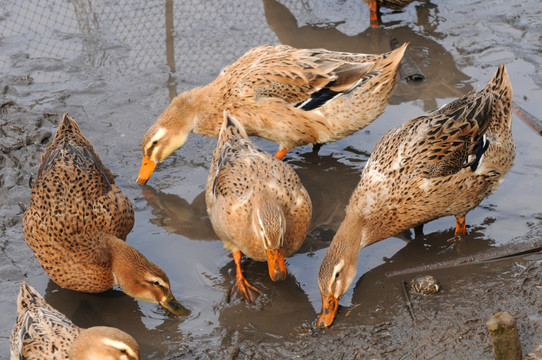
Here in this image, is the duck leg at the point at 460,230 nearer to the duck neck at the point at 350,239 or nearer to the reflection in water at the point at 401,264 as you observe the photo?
the reflection in water at the point at 401,264

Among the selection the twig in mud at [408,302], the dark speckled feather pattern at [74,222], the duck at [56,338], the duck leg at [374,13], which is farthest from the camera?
the duck leg at [374,13]

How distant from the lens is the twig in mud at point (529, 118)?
319 inches

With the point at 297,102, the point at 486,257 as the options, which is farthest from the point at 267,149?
the point at 486,257

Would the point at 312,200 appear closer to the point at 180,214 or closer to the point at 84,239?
the point at 180,214

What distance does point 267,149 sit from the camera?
8672 millimetres

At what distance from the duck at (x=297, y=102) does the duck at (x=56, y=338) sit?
2462 millimetres

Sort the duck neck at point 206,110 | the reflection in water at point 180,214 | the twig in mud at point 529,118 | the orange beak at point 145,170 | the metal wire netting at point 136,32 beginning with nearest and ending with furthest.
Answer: the reflection in water at point 180,214 → the orange beak at point 145,170 → the twig in mud at point 529,118 → the duck neck at point 206,110 → the metal wire netting at point 136,32

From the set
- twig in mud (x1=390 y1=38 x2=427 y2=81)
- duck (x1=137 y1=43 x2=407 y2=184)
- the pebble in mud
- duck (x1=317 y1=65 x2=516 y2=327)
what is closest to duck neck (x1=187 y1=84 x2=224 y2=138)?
duck (x1=137 y1=43 x2=407 y2=184)

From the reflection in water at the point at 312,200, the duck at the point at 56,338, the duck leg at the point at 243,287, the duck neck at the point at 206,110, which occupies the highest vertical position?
the duck neck at the point at 206,110

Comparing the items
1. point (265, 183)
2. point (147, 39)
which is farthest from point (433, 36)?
point (265, 183)

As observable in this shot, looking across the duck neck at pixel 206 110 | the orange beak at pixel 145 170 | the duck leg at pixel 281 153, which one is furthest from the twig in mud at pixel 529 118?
the orange beak at pixel 145 170

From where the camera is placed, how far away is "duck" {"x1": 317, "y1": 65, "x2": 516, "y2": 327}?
21.6 feet

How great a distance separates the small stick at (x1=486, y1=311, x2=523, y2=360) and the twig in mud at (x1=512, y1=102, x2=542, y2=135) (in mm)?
3684

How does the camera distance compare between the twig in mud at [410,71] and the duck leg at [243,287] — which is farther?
the twig in mud at [410,71]
